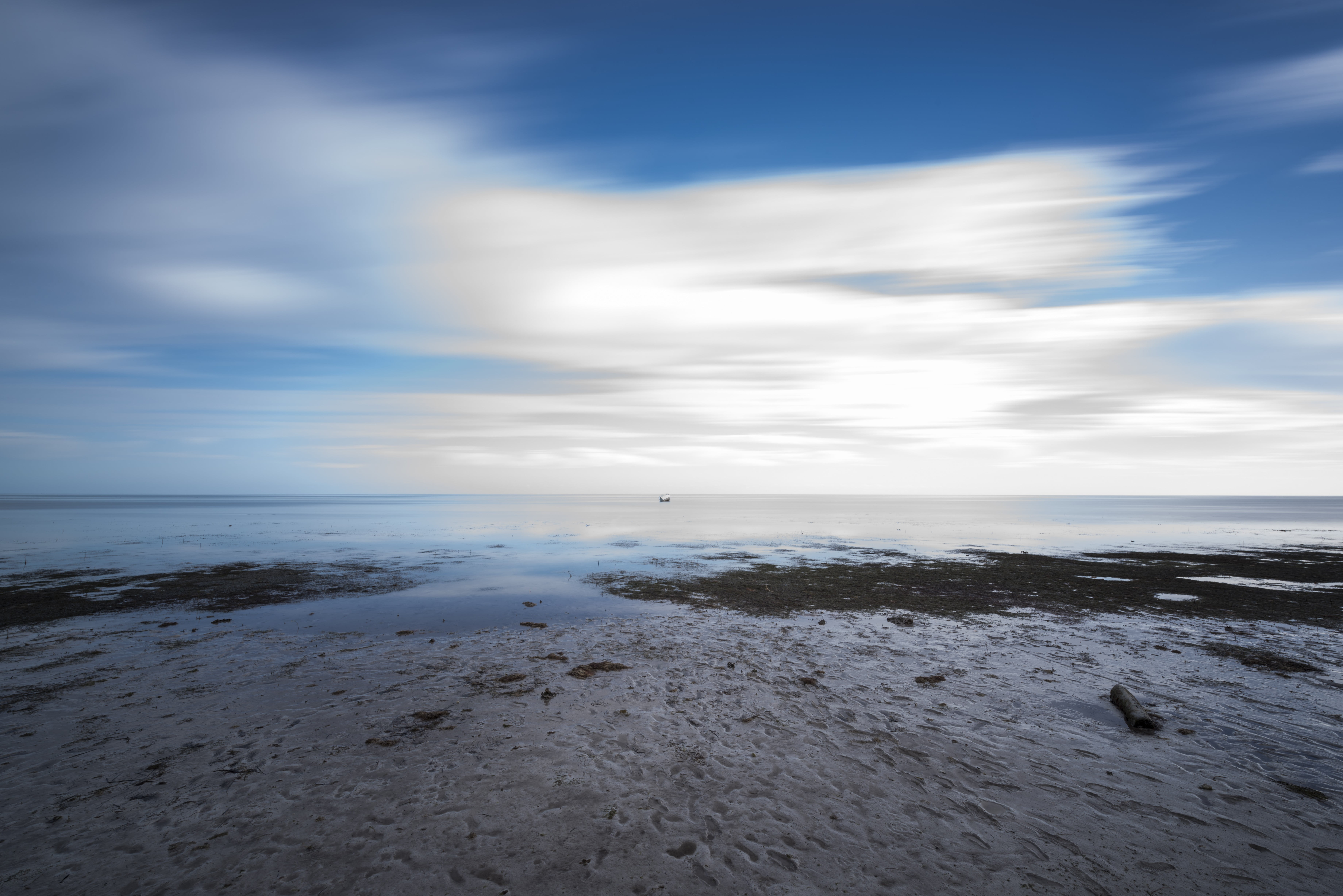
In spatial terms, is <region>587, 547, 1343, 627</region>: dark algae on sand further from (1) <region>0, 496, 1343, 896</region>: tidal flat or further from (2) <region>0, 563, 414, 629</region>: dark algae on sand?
(2) <region>0, 563, 414, 629</region>: dark algae on sand

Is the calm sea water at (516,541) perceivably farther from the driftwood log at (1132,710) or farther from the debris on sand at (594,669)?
the driftwood log at (1132,710)

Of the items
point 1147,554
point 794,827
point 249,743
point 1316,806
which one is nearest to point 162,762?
point 249,743

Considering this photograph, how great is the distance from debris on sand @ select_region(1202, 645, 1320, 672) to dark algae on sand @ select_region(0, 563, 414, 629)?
28269 mm

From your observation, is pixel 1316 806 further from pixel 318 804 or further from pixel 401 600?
pixel 401 600

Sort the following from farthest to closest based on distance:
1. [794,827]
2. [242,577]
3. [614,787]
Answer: [242,577], [614,787], [794,827]

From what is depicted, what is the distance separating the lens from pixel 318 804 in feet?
25.1

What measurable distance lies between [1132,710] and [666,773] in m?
8.84

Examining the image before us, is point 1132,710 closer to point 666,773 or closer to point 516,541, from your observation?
point 666,773

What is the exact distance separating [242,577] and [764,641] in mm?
25892

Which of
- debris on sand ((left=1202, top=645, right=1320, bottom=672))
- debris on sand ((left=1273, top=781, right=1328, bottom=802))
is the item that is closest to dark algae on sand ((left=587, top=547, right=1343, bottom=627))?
debris on sand ((left=1202, top=645, right=1320, bottom=672))

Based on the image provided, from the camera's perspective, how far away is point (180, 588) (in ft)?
79.4

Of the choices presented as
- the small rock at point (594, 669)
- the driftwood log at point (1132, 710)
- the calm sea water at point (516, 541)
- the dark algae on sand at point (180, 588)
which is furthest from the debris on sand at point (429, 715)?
the dark algae on sand at point (180, 588)

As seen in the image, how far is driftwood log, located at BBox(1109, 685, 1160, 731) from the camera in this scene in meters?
10.1

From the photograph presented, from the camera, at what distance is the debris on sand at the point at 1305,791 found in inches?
308
